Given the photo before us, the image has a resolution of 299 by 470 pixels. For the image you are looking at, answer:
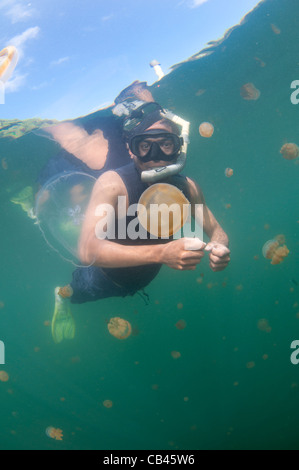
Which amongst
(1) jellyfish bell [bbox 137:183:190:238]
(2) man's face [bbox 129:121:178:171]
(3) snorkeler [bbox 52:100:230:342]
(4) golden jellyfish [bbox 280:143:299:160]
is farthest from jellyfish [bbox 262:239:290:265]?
(1) jellyfish bell [bbox 137:183:190:238]

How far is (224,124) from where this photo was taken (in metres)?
14.2

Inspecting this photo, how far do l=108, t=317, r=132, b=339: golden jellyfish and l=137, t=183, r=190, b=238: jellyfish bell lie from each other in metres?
5.28

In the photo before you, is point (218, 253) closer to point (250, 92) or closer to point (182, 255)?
point (182, 255)

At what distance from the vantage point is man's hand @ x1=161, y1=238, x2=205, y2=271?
2039mm

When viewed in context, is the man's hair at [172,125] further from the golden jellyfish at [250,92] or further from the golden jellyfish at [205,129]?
the golden jellyfish at [250,92]

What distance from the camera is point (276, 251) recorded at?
24.6 feet

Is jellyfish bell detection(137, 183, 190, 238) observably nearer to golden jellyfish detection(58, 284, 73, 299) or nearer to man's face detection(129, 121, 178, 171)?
man's face detection(129, 121, 178, 171)

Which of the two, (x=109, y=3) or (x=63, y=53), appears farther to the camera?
(x=63, y=53)

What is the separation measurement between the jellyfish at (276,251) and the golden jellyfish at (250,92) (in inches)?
295

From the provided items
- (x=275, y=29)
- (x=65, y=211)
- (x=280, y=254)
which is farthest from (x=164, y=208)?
(x=275, y=29)

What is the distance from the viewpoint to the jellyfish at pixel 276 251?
734cm

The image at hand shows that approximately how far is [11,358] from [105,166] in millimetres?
35648

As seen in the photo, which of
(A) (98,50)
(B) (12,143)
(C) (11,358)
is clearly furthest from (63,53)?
(C) (11,358)
